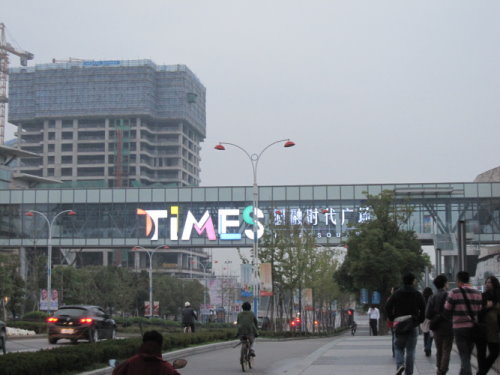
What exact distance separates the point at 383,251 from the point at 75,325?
2663 centimetres

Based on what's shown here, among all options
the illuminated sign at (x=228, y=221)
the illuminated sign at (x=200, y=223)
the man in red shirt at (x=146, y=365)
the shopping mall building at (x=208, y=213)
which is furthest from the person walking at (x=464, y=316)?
the illuminated sign at (x=200, y=223)

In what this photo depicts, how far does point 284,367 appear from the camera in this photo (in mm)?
19766

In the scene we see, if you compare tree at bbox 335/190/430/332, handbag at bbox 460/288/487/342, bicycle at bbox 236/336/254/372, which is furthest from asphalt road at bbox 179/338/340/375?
tree at bbox 335/190/430/332

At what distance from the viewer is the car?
30.1 metres

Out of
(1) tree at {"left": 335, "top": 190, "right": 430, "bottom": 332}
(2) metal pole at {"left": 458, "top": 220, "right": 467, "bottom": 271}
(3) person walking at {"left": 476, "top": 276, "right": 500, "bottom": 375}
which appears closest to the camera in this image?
(3) person walking at {"left": 476, "top": 276, "right": 500, "bottom": 375}

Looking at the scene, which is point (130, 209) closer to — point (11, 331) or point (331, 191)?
point (331, 191)

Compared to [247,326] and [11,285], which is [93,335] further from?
[11,285]

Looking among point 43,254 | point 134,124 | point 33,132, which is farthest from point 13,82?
point 43,254

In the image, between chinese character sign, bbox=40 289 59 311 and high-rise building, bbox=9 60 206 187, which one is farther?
high-rise building, bbox=9 60 206 187

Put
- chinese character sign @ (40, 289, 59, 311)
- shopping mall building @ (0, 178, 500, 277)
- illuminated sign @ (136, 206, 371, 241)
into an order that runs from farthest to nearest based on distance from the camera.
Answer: illuminated sign @ (136, 206, 371, 241) < shopping mall building @ (0, 178, 500, 277) < chinese character sign @ (40, 289, 59, 311)

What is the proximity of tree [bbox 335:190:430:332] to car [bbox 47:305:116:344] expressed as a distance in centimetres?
2490

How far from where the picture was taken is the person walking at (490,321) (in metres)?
12.7

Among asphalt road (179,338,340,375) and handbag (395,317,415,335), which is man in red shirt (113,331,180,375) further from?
asphalt road (179,338,340,375)

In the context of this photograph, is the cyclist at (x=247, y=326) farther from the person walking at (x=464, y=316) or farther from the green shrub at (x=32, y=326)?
the green shrub at (x=32, y=326)
